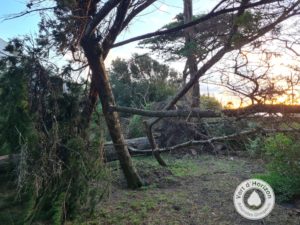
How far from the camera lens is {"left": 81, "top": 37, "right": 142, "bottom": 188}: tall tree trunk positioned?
396 cm

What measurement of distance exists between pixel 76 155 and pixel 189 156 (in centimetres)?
467

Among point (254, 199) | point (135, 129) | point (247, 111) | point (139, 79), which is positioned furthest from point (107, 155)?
point (139, 79)

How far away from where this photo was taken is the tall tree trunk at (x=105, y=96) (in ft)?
13.0

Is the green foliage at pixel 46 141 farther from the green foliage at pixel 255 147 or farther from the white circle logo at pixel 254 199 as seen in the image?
the green foliage at pixel 255 147

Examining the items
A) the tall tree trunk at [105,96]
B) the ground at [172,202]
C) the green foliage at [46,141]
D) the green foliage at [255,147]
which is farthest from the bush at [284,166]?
the green foliage at [46,141]

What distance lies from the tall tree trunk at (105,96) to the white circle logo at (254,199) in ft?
4.71

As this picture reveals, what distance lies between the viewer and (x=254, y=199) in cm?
397

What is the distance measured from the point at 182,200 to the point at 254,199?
2.91ft

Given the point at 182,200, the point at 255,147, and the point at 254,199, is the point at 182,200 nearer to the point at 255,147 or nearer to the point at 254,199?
the point at 254,199

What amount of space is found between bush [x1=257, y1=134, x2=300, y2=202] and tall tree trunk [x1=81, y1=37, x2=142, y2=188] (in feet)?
6.16

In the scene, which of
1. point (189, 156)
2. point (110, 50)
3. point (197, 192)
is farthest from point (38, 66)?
point (189, 156)

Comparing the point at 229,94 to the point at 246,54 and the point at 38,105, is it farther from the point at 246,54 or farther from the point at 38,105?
the point at 38,105

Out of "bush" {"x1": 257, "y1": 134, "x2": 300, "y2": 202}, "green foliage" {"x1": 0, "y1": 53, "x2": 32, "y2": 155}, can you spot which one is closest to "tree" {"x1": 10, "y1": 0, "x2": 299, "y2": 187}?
"green foliage" {"x1": 0, "y1": 53, "x2": 32, "y2": 155}

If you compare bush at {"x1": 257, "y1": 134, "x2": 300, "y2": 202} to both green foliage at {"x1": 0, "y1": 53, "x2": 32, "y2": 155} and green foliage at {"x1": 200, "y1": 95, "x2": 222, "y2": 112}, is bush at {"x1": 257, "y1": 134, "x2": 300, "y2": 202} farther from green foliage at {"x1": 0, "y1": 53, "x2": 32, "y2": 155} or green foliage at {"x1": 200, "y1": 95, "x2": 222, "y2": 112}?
green foliage at {"x1": 0, "y1": 53, "x2": 32, "y2": 155}
